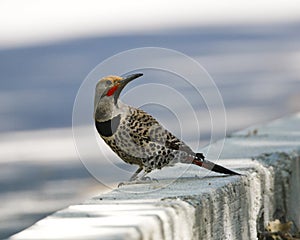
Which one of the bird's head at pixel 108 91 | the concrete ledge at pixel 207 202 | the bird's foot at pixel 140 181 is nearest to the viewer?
the concrete ledge at pixel 207 202

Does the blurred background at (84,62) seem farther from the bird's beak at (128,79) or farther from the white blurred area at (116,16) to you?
the bird's beak at (128,79)

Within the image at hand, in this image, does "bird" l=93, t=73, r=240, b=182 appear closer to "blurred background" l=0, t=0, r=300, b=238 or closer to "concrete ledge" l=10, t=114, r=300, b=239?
"concrete ledge" l=10, t=114, r=300, b=239

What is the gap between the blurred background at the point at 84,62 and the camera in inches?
384

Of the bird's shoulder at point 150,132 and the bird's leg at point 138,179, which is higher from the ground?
the bird's shoulder at point 150,132

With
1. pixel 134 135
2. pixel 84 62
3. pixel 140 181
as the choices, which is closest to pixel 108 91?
pixel 134 135

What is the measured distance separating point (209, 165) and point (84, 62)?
29.7 feet

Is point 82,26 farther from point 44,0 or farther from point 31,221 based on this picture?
point 31,221

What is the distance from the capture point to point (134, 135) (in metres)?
6.23

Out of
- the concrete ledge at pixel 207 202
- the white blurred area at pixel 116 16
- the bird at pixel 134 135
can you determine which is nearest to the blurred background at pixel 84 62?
the white blurred area at pixel 116 16

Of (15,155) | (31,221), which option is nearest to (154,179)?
(31,221)

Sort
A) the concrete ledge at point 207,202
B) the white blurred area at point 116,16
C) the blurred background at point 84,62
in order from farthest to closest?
1. the white blurred area at point 116,16
2. the blurred background at point 84,62
3. the concrete ledge at point 207,202

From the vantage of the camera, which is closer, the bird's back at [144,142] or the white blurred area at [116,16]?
the bird's back at [144,142]

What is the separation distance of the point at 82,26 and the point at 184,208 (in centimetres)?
1373

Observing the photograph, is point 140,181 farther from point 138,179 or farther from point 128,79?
point 128,79
